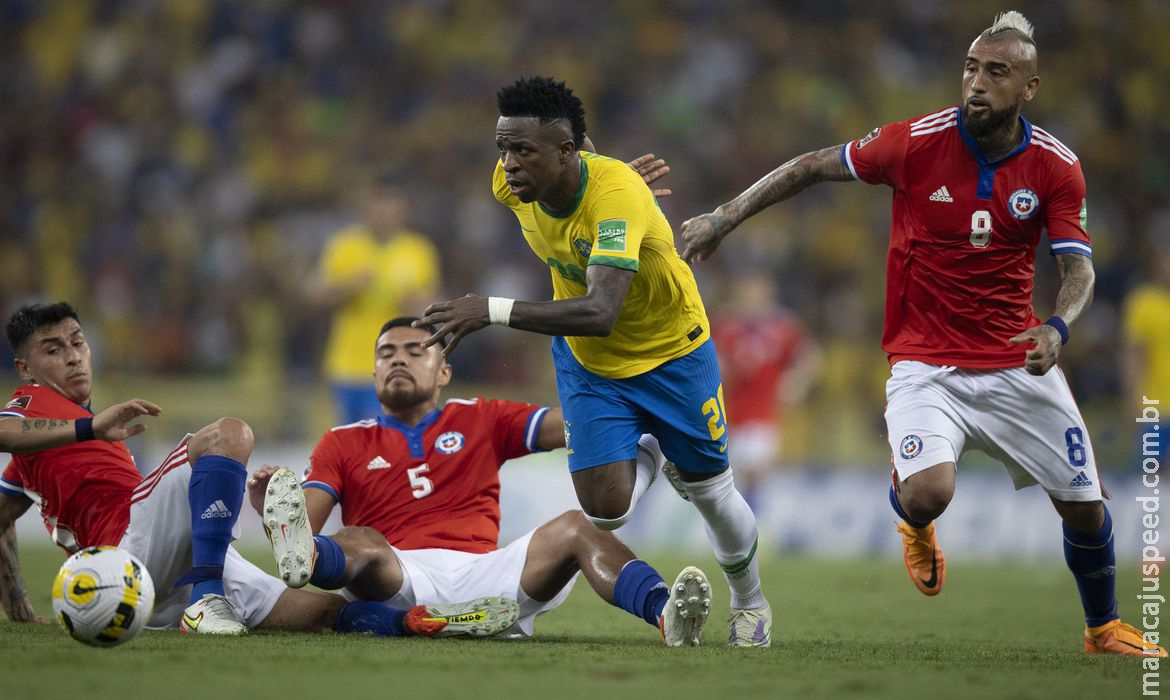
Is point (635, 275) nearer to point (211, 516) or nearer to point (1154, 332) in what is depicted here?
point (211, 516)

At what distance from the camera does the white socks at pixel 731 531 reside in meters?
5.60

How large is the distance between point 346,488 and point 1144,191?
40.8ft

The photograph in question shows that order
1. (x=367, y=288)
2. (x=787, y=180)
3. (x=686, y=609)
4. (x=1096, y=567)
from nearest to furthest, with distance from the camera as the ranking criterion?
(x=686, y=609)
(x=1096, y=567)
(x=787, y=180)
(x=367, y=288)

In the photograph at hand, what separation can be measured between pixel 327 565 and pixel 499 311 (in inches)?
52.5

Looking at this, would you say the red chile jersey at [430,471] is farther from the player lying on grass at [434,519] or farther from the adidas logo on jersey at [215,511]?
the adidas logo on jersey at [215,511]

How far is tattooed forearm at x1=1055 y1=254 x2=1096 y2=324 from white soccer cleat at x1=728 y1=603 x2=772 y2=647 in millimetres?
1765

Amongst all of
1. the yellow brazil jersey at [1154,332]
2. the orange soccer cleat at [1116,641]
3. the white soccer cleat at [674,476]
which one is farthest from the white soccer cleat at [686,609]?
the yellow brazil jersey at [1154,332]

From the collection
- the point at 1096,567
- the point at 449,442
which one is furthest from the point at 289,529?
the point at 1096,567

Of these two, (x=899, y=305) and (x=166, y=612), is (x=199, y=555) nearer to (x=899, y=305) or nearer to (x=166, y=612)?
(x=166, y=612)

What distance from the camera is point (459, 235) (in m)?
14.6

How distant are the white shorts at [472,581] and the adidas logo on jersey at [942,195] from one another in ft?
7.41

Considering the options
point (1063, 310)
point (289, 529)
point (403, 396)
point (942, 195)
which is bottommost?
point (289, 529)

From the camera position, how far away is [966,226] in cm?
562

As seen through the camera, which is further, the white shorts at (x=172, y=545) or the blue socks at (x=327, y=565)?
the white shorts at (x=172, y=545)
